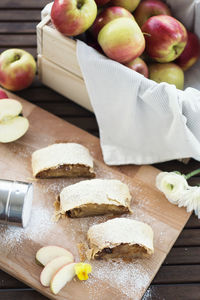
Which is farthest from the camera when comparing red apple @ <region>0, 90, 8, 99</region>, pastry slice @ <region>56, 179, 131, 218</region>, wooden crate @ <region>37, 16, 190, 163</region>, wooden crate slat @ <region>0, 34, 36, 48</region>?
wooden crate slat @ <region>0, 34, 36, 48</region>

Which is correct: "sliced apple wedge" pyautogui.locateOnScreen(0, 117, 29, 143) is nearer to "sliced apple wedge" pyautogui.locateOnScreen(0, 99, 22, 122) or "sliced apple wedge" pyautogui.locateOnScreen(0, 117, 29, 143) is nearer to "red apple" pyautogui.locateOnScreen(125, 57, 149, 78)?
"sliced apple wedge" pyautogui.locateOnScreen(0, 99, 22, 122)

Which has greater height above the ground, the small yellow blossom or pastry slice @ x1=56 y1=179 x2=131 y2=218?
pastry slice @ x1=56 y1=179 x2=131 y2=218

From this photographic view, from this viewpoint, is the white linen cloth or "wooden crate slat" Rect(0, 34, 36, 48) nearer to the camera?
the white linen cloth

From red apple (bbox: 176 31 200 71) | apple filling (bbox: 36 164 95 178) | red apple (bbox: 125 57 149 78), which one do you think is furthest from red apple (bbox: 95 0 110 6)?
apple filling (bbox: 36 164 95 178)

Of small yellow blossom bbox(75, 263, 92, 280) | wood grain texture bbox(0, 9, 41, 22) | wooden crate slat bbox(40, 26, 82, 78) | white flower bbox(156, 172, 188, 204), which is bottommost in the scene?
small yellow blossom bbox(75, 263, 92, 280)

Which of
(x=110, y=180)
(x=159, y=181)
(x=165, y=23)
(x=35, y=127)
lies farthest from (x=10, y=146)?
(x=165, y=23)

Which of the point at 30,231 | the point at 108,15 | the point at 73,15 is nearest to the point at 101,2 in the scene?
the point at 108,15
